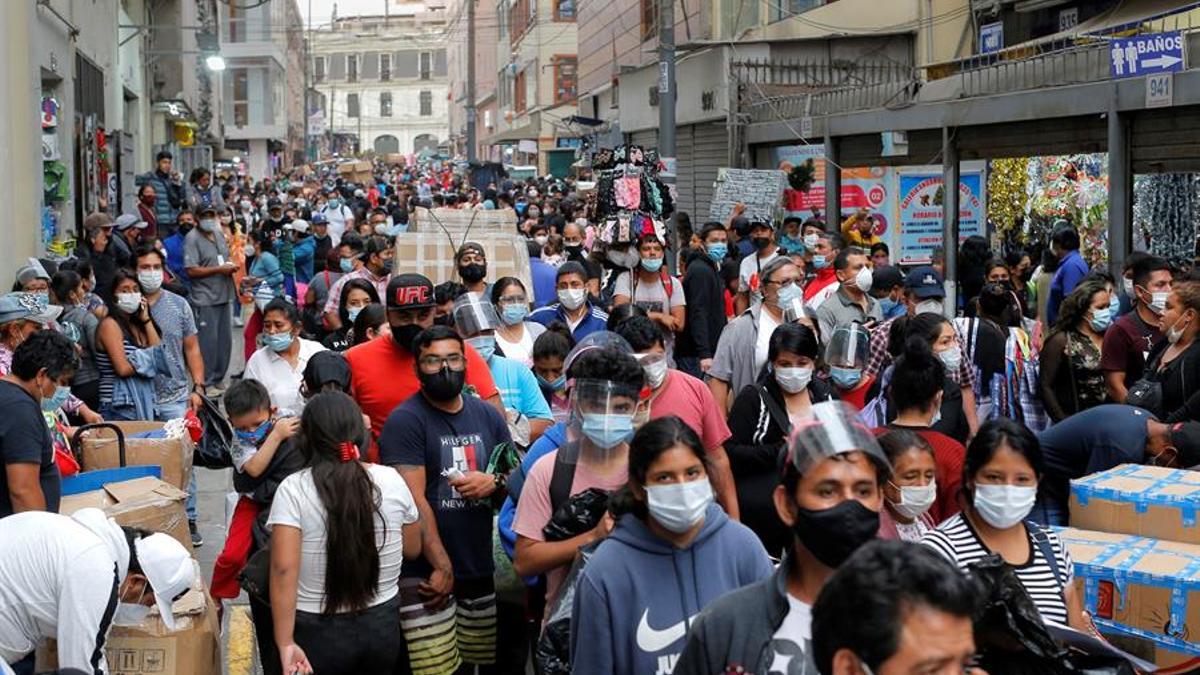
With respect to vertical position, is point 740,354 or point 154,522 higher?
point 740,354

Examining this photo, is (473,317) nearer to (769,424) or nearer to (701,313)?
(769,424)

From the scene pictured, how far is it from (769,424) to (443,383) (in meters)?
1.33

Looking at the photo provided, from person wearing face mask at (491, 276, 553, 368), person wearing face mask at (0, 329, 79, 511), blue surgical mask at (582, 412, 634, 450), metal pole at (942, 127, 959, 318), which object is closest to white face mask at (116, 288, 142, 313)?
person wearing face mask at (491, 276, 553, 368)

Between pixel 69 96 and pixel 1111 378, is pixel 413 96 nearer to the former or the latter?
pixel 69 96

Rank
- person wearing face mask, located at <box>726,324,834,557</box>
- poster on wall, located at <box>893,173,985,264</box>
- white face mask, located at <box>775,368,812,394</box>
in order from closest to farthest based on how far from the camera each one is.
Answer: person wearing face mask, located at <box>726,324,834,557</box> < white face mask, located at <box>775,368,812,394</box> < poster on wall, located at <box>893,173,985,264</box>

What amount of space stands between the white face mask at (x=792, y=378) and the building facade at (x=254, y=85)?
5764 cm

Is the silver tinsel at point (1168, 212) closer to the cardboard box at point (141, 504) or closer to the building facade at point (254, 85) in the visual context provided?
the cardboard box at point (141, 504)

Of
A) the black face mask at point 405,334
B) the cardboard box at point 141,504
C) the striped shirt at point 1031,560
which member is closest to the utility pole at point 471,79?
the black face mask at point 405,334

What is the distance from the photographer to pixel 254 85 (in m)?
69.3

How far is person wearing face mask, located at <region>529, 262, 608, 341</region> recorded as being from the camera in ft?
34.2

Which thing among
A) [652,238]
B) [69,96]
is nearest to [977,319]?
[652,238]

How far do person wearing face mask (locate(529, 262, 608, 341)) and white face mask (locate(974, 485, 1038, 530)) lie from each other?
5.53 meters

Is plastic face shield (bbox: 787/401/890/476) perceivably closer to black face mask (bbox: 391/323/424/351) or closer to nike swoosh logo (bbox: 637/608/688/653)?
nike swoosh logo (bbox: 637/608/688/653)

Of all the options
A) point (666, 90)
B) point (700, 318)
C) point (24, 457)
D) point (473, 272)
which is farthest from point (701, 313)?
point (666, 90)
